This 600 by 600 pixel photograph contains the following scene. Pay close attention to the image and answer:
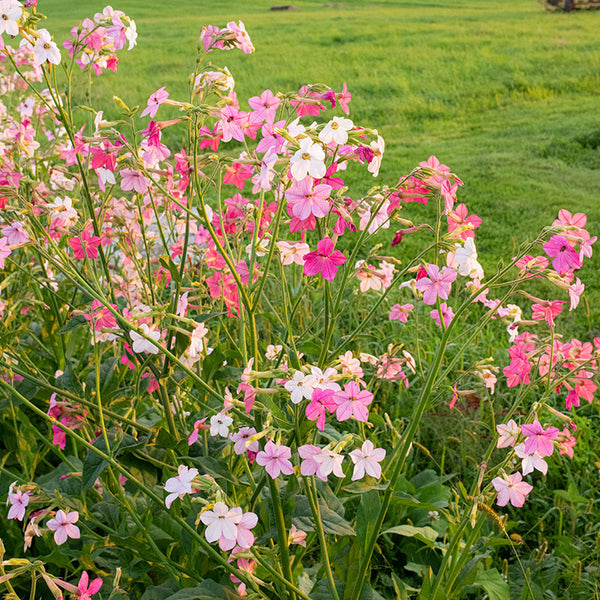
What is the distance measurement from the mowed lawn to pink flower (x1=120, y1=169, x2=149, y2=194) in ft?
6.69

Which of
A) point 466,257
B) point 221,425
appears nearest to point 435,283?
point 466,257

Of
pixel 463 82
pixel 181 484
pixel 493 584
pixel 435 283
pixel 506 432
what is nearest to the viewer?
pixel 181 484

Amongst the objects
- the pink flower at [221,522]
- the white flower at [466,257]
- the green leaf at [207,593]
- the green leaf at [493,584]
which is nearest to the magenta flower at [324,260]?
the white flower at [466,257]

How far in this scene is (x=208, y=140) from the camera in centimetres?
131

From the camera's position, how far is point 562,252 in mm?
1034

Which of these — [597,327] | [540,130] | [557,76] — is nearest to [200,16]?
[557,76]

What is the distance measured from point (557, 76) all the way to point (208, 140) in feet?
26.9

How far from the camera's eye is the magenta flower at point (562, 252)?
1.03m

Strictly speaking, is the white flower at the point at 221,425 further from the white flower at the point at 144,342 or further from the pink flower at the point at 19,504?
the pink flower at the point at 19,504

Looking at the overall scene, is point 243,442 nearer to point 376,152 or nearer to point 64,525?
point 64,525

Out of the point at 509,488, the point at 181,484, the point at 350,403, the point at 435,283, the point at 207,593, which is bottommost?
the point at 207,593

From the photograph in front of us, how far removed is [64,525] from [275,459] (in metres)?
0.50

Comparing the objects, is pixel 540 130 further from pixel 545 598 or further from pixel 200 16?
pixel 200 16

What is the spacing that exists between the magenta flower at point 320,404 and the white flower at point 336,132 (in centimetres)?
35
